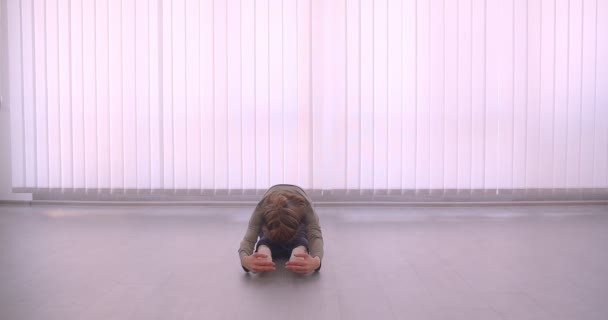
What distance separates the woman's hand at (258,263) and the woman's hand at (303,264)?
0.09m

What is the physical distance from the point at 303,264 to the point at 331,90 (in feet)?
7.08

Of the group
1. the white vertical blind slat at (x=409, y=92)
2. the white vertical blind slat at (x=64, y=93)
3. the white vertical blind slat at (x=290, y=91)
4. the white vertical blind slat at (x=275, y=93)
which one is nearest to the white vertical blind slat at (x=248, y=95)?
the white vertical blind slat at (x=275, y=93)

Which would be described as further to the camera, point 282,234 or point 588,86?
point 588,86

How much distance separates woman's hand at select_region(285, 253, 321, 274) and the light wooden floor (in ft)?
0.14

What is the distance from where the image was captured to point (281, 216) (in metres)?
2.47

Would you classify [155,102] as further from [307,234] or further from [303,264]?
[303,264]

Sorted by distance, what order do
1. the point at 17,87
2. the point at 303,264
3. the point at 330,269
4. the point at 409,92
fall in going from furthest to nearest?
the point at 17,87 → the point at 409,92 → the point at 330,269 → the point at 303,264

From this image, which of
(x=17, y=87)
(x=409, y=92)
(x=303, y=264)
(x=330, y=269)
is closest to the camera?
(x=303, y=264)

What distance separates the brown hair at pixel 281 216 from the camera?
2.47 metres

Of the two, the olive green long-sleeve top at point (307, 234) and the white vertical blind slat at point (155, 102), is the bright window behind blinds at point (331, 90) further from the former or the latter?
the olive green long-sleeve top at point (307, 234)

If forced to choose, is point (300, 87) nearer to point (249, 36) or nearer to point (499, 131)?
point (249, 36)

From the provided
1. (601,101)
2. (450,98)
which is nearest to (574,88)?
(601,101)

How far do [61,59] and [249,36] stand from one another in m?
1.56

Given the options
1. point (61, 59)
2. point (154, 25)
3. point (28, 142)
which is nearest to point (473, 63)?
point (154, 25)
